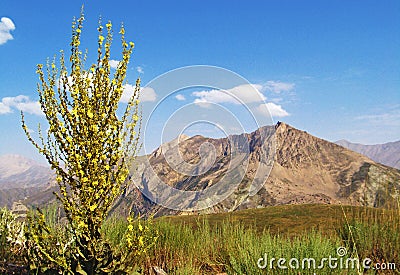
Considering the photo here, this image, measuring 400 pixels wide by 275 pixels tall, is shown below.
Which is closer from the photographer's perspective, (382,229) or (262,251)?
(262,251)

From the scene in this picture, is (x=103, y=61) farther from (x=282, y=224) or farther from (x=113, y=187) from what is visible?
(x=282, y=224)

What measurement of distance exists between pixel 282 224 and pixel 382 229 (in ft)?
10.8

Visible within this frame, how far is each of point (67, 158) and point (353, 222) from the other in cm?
659

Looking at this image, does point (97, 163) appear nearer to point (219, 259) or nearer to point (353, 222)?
point (219, 259)

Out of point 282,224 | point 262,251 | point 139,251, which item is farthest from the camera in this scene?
point 282,224

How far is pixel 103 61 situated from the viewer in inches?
214

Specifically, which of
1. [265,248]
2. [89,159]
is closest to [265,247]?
[265,248]

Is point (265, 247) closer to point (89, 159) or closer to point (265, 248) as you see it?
point (265, 248)

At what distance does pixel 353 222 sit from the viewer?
802 cm

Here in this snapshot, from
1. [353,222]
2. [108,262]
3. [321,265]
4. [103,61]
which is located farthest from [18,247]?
[353,222]

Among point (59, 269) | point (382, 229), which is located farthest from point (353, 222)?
point (59, 269)

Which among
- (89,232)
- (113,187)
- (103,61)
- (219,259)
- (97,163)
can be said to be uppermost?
(103,61)

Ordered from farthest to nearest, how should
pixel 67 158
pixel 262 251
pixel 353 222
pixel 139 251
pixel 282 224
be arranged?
pixel 282 224 → pixel 353 222 → pixel 262 251 → pixel 139 251 → pixel 67 158

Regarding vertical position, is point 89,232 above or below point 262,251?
above
